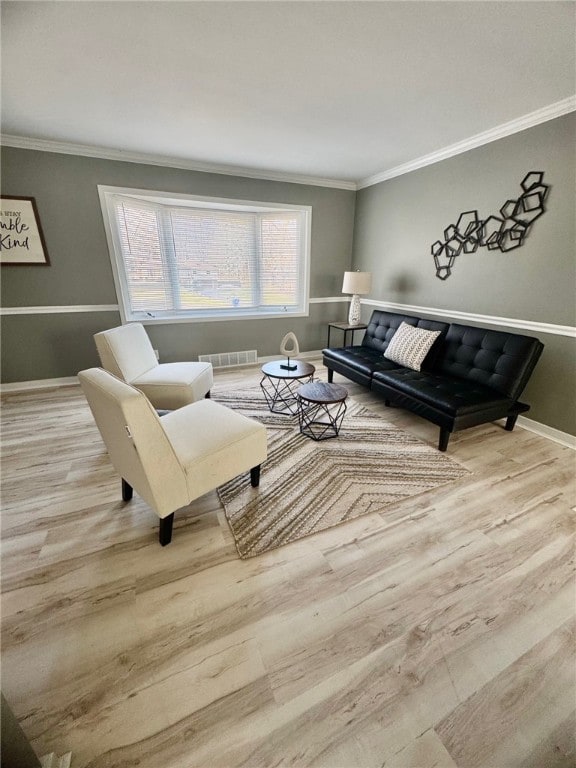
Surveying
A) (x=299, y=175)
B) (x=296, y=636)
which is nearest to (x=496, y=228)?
(x=299, y=175)

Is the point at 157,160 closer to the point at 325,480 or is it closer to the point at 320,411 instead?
the point at 320,411

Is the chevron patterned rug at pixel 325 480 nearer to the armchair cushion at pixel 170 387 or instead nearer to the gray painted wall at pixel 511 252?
the armchair cushion at pixel 170 387

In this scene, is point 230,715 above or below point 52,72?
below

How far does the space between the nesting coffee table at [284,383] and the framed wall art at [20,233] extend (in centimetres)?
269

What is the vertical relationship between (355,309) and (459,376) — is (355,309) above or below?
above

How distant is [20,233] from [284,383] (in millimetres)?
3110

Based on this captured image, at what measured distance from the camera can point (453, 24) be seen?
4.91 ft

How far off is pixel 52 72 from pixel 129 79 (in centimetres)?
44

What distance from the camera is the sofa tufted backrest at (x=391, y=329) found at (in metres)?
2.96

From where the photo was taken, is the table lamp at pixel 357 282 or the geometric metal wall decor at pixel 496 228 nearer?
the geometric metal wall decor at pixel 496 228

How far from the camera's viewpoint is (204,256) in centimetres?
400

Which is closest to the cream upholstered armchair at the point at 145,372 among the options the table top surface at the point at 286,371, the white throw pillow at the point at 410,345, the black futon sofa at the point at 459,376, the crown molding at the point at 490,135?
the table top surface at the point at 286,371

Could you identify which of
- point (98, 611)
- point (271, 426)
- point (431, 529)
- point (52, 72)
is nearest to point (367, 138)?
point (52, 72)

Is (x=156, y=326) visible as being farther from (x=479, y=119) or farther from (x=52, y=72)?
(x=479, y=119)
